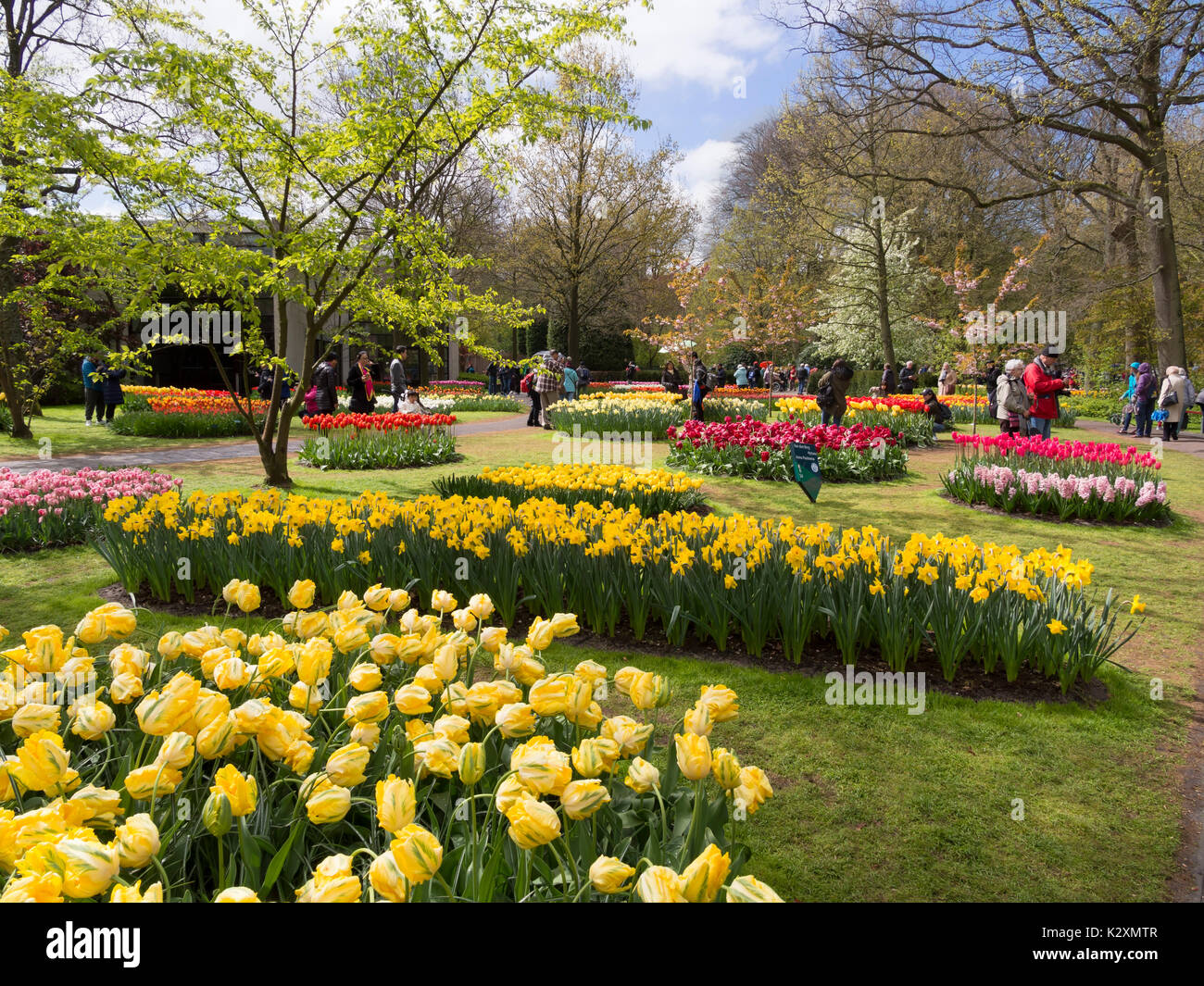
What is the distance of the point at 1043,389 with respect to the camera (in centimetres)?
1134

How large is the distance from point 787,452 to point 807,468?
93.7 inches

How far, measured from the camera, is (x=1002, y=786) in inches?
116

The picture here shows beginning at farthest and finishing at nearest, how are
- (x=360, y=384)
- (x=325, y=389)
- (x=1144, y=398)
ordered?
(x=1144, y=398)
(x=360, y=384)
(x=325, y=389)

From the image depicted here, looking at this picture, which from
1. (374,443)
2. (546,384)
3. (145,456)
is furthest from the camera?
(546,384)

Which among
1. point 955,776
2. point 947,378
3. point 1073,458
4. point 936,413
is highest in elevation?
point 947,378

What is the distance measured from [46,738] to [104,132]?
898 centimetres

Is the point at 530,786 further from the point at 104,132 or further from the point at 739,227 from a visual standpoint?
the point at 739,227

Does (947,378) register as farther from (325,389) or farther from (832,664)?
(832,664)

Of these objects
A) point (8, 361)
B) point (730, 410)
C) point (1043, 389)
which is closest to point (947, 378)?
point (730, 410)

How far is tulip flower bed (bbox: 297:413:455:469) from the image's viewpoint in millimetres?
12016

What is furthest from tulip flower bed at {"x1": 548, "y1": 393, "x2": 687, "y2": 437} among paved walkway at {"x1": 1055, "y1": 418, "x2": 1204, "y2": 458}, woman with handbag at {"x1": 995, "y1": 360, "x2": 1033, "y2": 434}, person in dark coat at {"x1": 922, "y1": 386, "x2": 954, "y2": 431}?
paved walkway at {"x1": 1055, "y1": 418, "x2": 1204, "y2": 458}

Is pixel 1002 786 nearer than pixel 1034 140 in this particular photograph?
Yes

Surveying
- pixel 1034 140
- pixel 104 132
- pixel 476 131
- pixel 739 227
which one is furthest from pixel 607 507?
pixel 739 227

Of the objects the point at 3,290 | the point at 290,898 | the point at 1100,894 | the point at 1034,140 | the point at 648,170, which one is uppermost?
the point at 648,170
